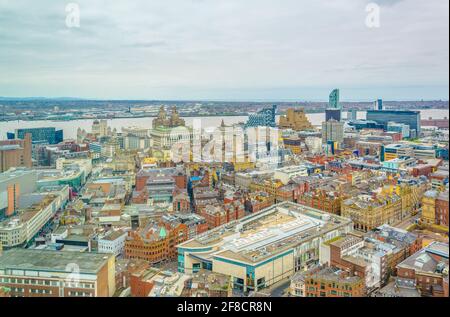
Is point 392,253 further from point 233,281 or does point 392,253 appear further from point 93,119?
point 93,119

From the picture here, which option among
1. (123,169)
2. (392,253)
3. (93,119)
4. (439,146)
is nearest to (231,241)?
(392,253)

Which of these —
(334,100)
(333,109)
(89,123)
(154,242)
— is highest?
(334,100)

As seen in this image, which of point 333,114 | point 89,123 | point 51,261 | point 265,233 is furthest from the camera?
point 333,114

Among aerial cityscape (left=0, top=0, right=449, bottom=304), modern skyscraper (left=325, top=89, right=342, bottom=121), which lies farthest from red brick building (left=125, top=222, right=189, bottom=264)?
modern skyscraper (left=325, top=89, right=342, bottom=121)

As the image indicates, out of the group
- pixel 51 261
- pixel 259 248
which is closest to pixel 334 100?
pixel 259 248

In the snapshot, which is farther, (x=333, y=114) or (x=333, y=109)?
(x=333, y=114)

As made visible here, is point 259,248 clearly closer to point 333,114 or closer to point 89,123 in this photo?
point 89,123
